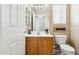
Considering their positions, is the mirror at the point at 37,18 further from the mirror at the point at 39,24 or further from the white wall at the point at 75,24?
the white wall at the point at 75,24

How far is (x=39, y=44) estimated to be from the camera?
280cm

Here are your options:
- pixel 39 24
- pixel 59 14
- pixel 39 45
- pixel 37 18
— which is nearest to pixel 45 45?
pixel 39 45

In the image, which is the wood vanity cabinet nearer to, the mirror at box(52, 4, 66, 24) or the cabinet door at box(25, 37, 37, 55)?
the cabinet door at box(25, 37, 37, 55)

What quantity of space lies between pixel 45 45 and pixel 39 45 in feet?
0.39

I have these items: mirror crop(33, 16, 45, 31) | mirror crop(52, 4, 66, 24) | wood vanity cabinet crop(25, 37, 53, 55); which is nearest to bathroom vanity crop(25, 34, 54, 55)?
wood vanity cabinet crop(25, 37, 53, 55)

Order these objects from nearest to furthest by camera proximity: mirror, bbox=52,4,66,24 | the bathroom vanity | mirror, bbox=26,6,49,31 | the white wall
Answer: the bathroom vanity → mirror, bbox=26,6,49,31 → the white wall → mirror, bbox=52,4,66,24

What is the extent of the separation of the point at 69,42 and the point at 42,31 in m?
0.78

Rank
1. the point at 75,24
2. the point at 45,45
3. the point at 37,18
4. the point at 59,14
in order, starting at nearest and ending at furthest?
the point at 45,45, the point at 37,18, the point at 75,24, the point at 59,14

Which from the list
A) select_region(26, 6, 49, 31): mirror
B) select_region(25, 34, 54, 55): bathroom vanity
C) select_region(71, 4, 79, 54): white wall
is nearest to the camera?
select_region(25, 34, 54, 55): bathroom vanity

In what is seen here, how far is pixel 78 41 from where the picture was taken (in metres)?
3.02

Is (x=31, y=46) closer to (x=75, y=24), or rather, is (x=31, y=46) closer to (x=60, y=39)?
(x=60, y=39)

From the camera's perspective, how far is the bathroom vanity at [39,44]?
277 cm

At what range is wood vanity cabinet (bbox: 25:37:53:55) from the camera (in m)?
2.77

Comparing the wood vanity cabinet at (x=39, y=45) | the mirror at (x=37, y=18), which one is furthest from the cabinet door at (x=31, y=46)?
the mirror at (x=37, y=18)
